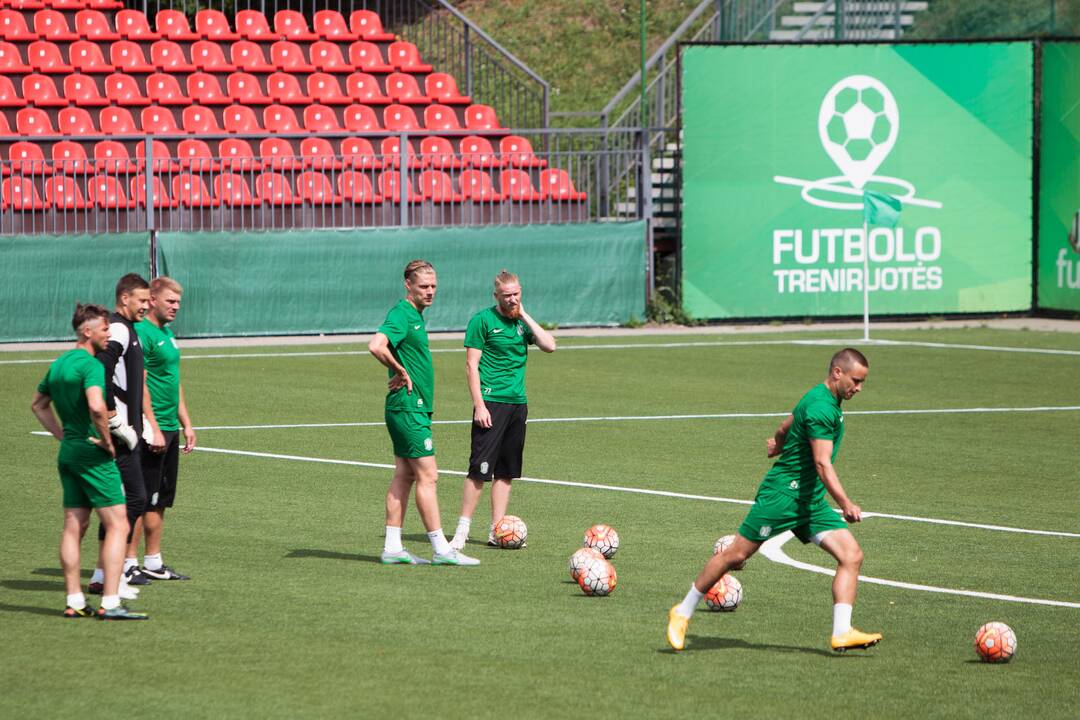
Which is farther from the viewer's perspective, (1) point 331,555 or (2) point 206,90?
(2) point 206,90

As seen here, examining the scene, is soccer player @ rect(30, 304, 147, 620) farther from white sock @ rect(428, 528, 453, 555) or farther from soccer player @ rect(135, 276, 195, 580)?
white sock @ rect(428, 528, 453, 555)

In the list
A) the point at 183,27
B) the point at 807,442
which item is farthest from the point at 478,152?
the point at 807,442

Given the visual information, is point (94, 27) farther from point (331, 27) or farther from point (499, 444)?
point (499, 444)

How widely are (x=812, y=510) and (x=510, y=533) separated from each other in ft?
10.5

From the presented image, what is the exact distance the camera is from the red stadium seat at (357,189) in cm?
2855

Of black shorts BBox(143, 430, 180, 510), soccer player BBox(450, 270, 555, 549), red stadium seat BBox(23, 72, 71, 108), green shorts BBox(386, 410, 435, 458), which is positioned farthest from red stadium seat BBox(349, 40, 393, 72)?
black shorts BBox(143, 430, 180, 510)

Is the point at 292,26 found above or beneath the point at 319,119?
above

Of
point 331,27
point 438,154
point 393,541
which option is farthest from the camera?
point 331,27

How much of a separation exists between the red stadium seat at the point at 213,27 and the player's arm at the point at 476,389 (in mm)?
23408

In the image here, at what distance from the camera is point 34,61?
104ft

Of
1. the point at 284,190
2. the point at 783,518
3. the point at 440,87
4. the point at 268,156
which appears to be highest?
the point at 440,87

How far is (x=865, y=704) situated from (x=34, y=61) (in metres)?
27.8

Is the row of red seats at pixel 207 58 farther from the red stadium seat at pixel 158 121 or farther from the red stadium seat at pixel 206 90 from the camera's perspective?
the red stadium seat at pixel 158 121

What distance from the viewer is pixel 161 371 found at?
10.2 m
